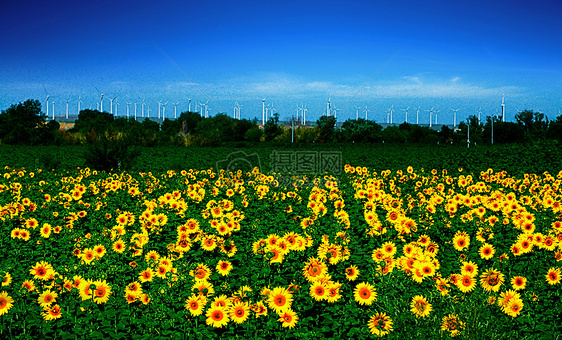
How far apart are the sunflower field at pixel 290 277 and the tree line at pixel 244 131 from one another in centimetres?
3753

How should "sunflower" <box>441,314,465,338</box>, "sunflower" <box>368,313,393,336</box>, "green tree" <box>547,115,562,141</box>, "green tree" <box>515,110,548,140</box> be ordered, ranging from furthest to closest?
"green tree" <box>515,110,548,140</box>, "green tree" <box>547,115,562,141</box>, "sunflower" <box>368,313,393,336</box>, "sunflower" <box>441,314,465,338</box>

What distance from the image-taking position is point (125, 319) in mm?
3414

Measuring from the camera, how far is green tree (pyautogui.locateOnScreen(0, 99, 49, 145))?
5302cm

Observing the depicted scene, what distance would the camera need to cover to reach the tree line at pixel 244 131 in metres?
49.1

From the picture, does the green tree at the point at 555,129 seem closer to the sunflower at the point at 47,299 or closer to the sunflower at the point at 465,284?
the sunflower at the point at 465,284

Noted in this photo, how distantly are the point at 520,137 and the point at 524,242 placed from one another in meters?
80.7

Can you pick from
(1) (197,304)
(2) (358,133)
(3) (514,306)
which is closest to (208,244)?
(1) (197,304)

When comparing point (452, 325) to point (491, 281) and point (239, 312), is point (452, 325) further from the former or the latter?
point (239, 312)

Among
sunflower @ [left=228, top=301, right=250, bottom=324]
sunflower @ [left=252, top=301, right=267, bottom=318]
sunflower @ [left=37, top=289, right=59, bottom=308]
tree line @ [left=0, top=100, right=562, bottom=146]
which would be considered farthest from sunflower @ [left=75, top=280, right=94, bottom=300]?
tree line @ [left=0, top=100, right=562, bottom=146]

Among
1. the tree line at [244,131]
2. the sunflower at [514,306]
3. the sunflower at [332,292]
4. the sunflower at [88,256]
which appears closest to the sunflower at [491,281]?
the sunflower at [514,306]

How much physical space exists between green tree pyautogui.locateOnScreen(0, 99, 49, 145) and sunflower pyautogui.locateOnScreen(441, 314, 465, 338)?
58342 millimetres

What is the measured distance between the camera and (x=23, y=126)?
175ft

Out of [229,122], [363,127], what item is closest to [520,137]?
[363,127]

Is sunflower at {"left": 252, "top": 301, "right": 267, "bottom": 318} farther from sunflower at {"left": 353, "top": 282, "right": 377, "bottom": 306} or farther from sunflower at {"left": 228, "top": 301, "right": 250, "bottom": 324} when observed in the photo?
sunflower at {"left": 353, "top": 282, "right": 377, "bottom": 306}
